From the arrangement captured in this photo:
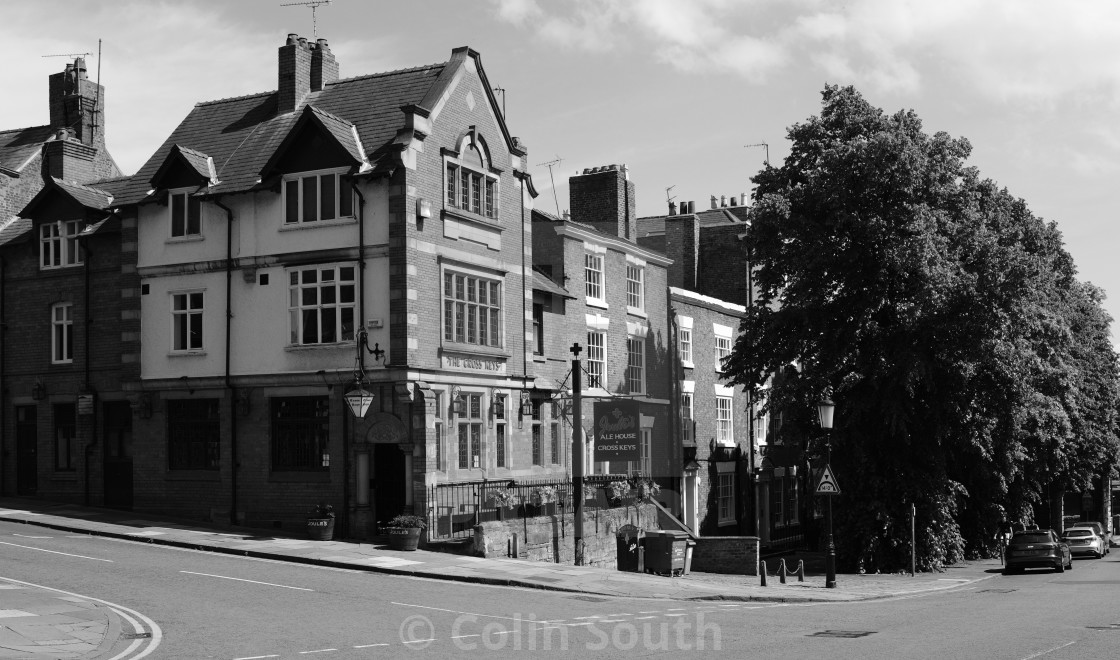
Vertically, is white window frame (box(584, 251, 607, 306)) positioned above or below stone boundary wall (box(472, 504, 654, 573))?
above

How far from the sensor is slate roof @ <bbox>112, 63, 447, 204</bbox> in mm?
32625

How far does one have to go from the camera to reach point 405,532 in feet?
94.7

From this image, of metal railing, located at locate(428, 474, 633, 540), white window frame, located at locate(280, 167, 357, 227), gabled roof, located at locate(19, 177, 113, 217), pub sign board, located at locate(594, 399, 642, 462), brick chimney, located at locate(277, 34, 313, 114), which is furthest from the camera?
gabled roof, located at locate(19, 177, 113, 217)

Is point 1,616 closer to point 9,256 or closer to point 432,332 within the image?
point 432,332

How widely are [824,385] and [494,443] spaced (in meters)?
10.8

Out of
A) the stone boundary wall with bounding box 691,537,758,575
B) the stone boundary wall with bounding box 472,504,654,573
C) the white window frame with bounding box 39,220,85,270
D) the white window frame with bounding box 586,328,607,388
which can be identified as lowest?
the stone boundary wall with bounding box 691,537,758,575

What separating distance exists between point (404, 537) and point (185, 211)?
12.2 m

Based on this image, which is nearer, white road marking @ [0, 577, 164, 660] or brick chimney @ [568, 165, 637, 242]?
white road marking @ [0, 577, 164, 660]

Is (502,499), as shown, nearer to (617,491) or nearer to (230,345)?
(617,491)

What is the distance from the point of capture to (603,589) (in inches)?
981

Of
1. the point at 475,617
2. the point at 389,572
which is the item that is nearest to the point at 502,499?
the point at 389,572

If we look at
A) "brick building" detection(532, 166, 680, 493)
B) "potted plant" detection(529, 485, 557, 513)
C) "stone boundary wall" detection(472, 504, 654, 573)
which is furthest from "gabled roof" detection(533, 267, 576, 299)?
"stone boundary wall" detection(472, 504, 654, 573)

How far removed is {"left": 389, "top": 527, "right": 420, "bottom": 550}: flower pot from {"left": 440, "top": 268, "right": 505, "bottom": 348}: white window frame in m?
5.51

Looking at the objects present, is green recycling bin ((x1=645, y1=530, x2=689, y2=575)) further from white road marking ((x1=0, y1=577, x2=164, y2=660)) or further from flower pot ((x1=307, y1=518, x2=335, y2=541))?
white road marking ((x1=0, y1=577, x2=164, y2=660))
